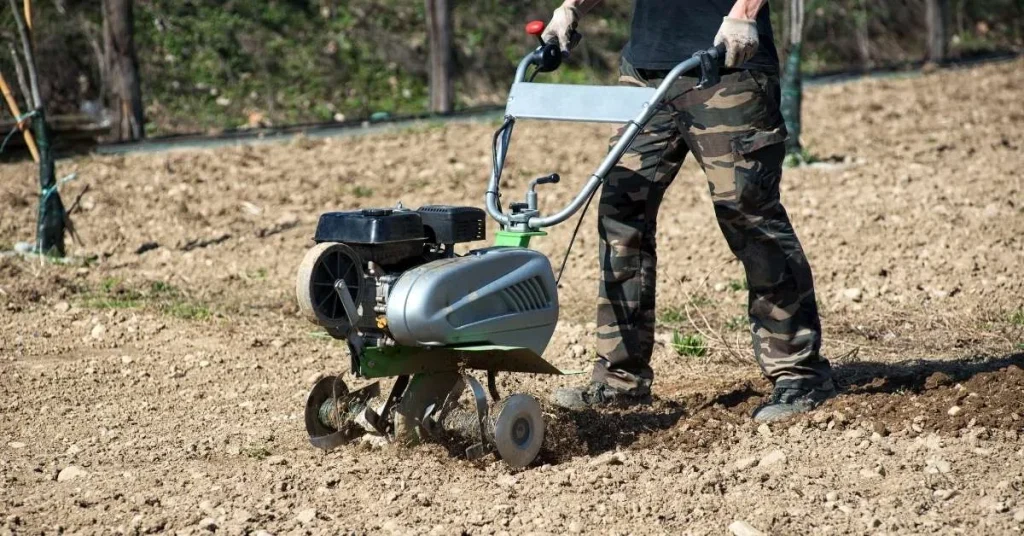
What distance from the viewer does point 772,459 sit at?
12.5 ft

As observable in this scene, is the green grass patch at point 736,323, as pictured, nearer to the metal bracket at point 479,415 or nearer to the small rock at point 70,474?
the metal bracket at point 479,415

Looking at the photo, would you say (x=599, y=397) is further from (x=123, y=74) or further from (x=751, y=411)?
(x=123, y=74)

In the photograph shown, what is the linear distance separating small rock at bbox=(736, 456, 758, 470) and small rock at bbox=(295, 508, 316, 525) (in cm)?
125

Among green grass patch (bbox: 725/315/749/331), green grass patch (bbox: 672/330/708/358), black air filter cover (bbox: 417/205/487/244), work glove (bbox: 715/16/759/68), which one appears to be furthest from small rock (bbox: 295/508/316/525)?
green grass patch (bbox: 725/315/749/331)

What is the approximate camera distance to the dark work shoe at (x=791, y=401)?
424 centimetres

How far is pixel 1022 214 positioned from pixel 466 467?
4.78 metres

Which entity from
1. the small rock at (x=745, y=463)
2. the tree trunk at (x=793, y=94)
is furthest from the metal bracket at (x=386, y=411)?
the tree trunk at (x=793, y=94)

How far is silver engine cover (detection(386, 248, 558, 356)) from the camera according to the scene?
349 centimetres

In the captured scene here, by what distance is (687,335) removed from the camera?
18.5 ft

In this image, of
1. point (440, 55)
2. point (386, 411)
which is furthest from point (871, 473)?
point (440, 55)

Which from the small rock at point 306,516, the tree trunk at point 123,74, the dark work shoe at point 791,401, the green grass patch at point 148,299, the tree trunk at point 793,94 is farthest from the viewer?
the tree trunk at point 123,74

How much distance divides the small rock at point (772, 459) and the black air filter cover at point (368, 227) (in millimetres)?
1232

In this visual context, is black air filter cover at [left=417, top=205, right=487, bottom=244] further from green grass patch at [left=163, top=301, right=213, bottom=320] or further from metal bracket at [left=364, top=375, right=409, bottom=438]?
green grass patch at [left=163, top=301, right=213, bottom=320]

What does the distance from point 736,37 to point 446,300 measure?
118 cm
